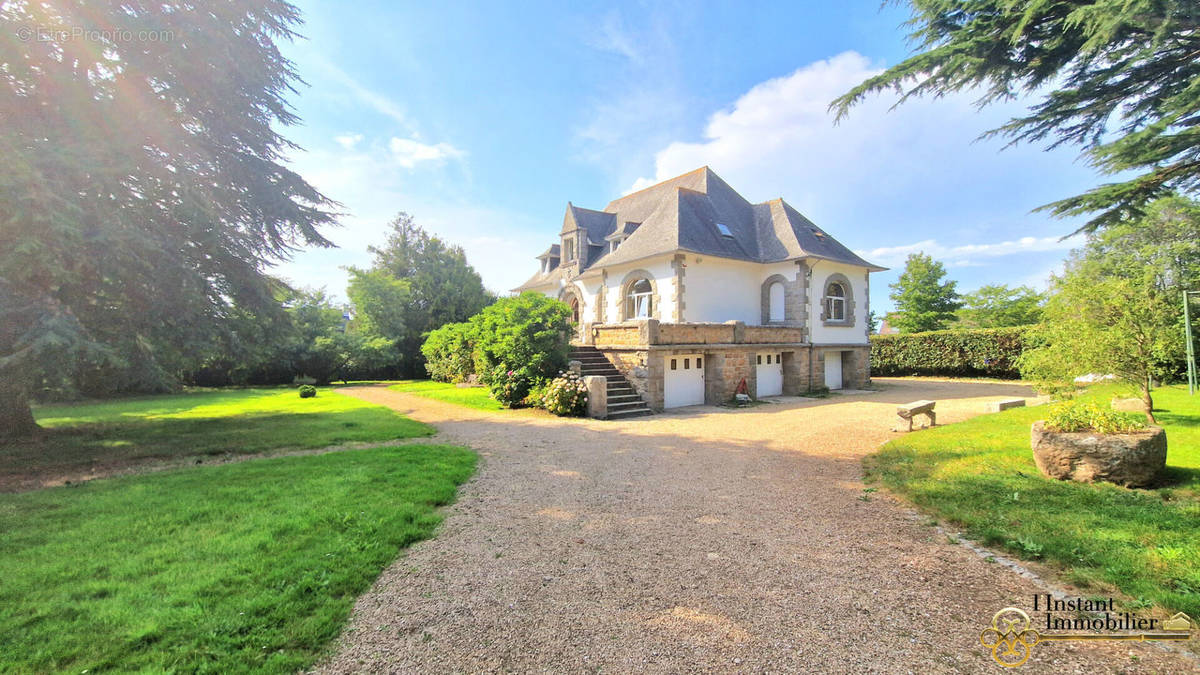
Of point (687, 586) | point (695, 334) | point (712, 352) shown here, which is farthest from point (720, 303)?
point (687, 586)

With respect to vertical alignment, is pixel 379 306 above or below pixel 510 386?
above

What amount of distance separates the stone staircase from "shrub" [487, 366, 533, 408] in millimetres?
1580

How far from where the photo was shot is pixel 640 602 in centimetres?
304

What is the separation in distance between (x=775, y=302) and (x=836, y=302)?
2.52 metres

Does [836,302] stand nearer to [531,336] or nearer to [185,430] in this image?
[531,336]

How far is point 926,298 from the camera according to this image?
34031 mm

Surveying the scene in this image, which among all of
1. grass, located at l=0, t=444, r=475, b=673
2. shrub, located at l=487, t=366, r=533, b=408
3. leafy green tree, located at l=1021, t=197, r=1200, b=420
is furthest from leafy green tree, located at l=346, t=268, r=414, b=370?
leafy green tree, located at l=1021, t=197, r=1200, b=420

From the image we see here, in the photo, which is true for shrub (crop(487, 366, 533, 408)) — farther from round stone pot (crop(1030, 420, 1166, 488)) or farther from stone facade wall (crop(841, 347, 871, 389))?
stone facade wall (crop(841, 347, 871, 389))

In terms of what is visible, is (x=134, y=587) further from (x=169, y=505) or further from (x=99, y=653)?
(x=169, y=505)

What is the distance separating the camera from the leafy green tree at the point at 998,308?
1183 inches

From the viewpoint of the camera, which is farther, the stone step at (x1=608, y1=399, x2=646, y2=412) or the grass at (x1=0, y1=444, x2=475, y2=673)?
the stone step at (x1=608, y1=399, x2=646, y2=412)

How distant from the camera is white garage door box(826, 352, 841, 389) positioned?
58.4 feet

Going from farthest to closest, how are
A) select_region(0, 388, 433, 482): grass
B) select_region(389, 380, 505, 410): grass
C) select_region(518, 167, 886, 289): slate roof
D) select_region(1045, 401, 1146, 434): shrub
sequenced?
select_region(518, 167, 886, 289): slate roof → select_region(389, 380, 505, 410): grass → select_region(0, 388, 433, 482): grass → select_region(1045, 401, 1146, 434): shrub

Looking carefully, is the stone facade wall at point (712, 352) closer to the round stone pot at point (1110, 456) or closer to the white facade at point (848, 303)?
the white facade at point (848, 303)
